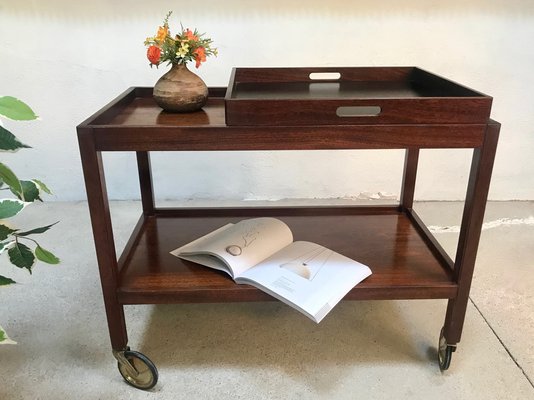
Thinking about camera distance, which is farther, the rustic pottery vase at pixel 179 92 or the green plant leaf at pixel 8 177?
the rustic pottery vase at pixel 179 92

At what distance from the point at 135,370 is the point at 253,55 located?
101 cm

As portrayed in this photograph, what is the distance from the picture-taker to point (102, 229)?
76 centimetres

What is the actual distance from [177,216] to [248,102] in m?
0.52

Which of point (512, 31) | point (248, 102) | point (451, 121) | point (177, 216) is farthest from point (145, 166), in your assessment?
point (512, 31)

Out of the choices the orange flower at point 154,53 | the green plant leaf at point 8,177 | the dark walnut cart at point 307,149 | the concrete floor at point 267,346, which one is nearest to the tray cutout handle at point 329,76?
the dark walnut cart at point 307,149

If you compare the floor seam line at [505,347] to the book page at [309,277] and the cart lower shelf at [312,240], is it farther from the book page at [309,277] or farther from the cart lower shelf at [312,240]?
the book page at [309,277]

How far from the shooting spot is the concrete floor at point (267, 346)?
33.4 inches

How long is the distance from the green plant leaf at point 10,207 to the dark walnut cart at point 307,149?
0.40 feet

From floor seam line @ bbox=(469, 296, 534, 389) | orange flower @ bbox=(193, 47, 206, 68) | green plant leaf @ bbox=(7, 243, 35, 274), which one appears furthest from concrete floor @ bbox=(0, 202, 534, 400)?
orange flower @ bbox=(193, 47, 206, 68)

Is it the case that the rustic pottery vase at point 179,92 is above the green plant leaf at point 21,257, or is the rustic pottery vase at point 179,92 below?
above

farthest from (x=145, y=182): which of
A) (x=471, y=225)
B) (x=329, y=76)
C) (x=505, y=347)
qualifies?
(x=505, y=347)

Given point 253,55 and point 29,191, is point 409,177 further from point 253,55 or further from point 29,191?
point 29,191

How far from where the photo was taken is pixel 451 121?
28.6 inches

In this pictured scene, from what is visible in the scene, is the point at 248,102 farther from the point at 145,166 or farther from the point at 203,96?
the point at 145,166
